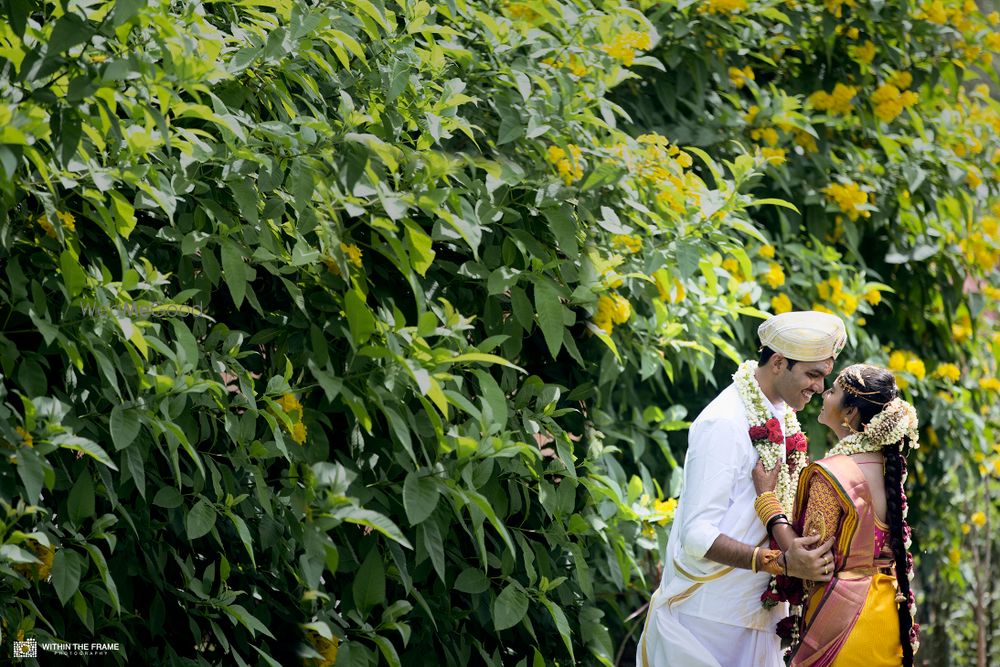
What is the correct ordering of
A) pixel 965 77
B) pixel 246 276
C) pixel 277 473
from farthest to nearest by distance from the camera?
pixel 965 77 < pixel 277 473 < pixel 246 276

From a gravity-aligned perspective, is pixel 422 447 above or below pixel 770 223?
above

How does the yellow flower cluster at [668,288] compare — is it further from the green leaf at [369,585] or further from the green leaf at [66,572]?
the green leaf at [66,572]

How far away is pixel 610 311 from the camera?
335 centimetres

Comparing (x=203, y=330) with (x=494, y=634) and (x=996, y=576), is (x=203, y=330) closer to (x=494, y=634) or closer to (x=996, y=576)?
(x=494, y=634)

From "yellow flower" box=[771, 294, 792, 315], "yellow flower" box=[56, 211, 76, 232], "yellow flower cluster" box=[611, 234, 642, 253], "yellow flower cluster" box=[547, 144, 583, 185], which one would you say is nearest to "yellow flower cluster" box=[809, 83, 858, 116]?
"yellow flower" box=[771, 294, 792, 315]

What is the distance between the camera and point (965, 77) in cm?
506

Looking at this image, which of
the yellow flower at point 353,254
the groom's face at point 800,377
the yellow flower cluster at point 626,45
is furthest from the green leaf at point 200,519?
the yellow flower cluster at point 626,45

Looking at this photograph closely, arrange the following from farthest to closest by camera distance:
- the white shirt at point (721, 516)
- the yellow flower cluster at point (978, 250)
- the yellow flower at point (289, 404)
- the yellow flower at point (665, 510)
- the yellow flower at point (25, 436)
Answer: the yellow flower cluster at point (978, 250) < the yellow flower at point (665, 510) < the white shirt at point (721, 516) < the yellow flower at point (289, 404) < the yellow flower at point (25, 436)

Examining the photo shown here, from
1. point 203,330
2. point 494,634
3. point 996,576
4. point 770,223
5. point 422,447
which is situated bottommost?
point 996,576

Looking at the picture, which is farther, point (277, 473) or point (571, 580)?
point (571, 580)

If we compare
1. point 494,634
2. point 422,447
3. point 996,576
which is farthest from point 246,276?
point 996,576

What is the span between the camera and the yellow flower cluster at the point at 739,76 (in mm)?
4520

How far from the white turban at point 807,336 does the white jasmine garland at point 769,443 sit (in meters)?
0.11

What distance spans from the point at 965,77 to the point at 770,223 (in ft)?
3.79
